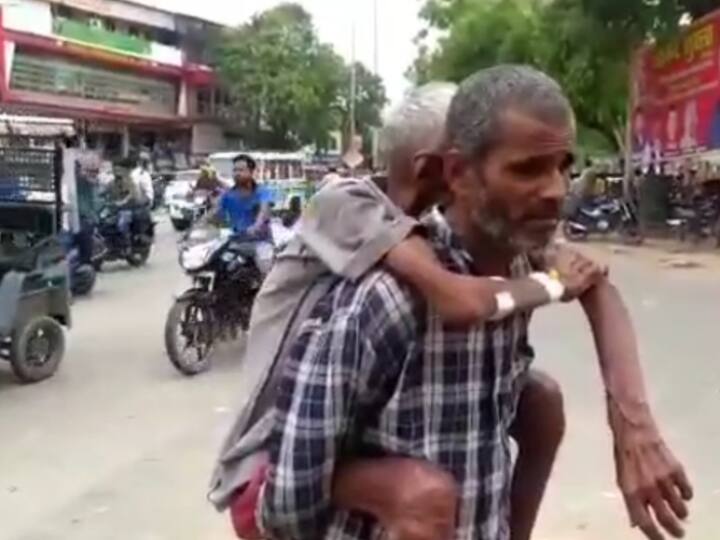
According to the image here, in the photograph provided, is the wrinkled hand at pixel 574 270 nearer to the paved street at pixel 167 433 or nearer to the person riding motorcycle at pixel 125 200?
the paved street at pixel 167 433

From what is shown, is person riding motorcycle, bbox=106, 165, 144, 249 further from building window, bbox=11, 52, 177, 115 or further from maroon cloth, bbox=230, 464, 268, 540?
building window, bbox=11, 52, 177, 115

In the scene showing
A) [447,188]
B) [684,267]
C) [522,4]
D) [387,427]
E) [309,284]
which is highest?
[522,4]

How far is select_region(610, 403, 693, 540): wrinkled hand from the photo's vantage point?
1742 mm

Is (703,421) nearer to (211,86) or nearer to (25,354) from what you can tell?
(25,354)

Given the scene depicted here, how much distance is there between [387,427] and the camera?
166 cm

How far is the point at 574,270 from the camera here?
1.86 metres

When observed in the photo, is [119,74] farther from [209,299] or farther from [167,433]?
[167,433]

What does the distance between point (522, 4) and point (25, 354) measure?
90.7 ft

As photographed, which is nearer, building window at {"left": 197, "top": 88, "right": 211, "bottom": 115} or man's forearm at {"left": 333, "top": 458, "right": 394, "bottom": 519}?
man's forearm at {"left": 333, "top": 458, "right": 394, "bottom": 519}

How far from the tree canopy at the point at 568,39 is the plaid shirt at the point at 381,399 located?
70.2ft

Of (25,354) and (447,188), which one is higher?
(447,188)

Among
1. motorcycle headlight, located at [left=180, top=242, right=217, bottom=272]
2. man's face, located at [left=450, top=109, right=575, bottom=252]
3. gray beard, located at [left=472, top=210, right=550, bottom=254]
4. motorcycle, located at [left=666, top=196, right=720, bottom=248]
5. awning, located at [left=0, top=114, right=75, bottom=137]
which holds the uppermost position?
awning, located at [left=0, top=114, right=75, bottom=137]

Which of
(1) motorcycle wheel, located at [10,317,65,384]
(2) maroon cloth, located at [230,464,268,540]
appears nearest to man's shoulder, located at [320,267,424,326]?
(2) maroon cloth, located at [230,464,268,540]

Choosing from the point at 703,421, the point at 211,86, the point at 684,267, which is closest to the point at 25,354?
the point at 703,421
